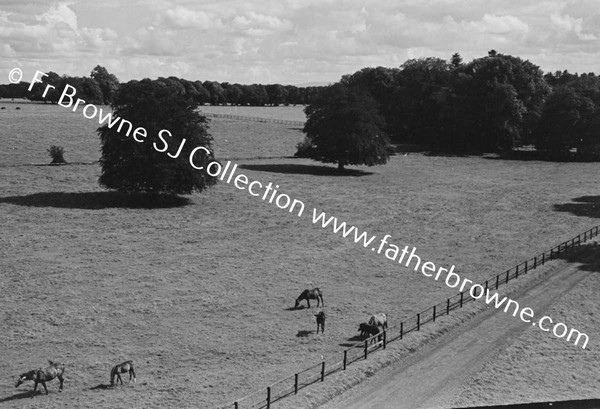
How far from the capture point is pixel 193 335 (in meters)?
32.3

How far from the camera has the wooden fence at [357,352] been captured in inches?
978

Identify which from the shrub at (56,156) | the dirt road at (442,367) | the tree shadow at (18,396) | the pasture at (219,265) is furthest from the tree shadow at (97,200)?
the dirt road at (442,367)

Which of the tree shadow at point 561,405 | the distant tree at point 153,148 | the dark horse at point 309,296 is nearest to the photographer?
the tree shadow at point 561,405

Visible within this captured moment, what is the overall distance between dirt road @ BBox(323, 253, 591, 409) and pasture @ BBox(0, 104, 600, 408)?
3486 millimetres

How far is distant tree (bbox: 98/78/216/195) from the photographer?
63.7m

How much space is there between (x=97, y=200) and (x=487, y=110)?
7885cm

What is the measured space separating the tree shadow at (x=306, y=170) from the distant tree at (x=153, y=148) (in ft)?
77.2

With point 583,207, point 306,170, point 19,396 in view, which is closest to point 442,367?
point 19,396

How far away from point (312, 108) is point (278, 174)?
13.1 metres

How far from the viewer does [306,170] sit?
93125 mm

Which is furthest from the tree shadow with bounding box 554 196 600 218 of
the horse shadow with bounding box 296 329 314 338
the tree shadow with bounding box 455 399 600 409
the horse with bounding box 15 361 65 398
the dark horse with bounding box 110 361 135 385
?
the horse with bounding box 15 361 65 398

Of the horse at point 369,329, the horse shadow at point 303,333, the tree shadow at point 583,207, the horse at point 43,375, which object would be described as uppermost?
the tree shadow at point 583,207

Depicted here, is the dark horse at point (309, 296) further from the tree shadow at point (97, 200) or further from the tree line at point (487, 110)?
the tree line at point (487, 110)

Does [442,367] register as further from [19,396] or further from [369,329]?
[19,396]
